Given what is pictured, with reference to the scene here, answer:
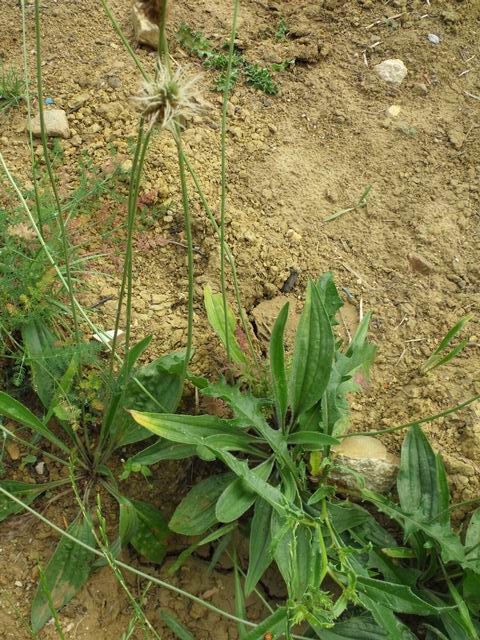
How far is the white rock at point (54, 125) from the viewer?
2.71m

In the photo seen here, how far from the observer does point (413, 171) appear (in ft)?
9.50

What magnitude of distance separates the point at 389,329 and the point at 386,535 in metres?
0.78

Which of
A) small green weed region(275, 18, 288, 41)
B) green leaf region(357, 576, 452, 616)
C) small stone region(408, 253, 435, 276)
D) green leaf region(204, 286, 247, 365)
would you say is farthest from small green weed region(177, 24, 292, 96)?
→ green leaf region(357, 576, 452, 616)

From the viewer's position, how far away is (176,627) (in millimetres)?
1938

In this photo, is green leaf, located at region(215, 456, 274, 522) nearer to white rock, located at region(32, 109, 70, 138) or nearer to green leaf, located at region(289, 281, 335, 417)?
green leaf, located at region(289, 281, 335, 417)

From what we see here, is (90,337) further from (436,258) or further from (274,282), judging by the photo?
(436,258)

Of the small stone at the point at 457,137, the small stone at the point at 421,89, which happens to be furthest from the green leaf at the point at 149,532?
the small stone at the point at 421,89

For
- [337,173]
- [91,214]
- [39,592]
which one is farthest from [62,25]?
[39,592]

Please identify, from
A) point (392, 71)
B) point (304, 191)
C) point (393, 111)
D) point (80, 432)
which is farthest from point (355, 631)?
point (392, 71)

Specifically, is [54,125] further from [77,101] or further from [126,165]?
[126,165]

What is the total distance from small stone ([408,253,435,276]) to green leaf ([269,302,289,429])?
0.84 meters

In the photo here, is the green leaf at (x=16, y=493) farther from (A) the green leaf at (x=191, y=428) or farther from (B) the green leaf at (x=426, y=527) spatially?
(B) the green leaf at (x=426, y=527)

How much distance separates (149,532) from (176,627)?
0.28 m

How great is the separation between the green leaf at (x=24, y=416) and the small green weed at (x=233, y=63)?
1.82m
